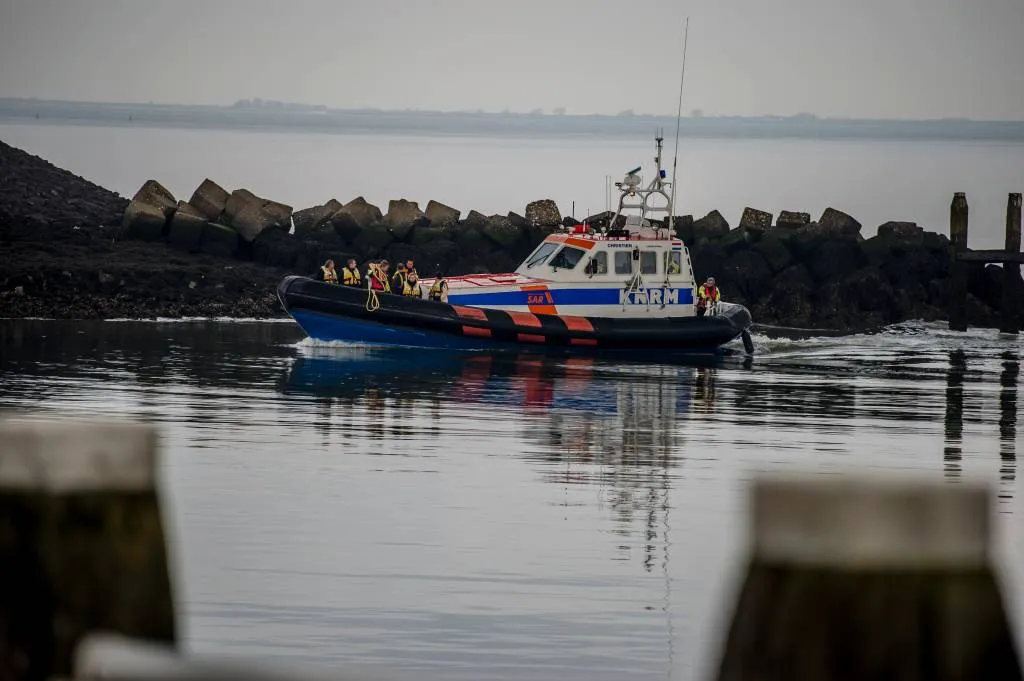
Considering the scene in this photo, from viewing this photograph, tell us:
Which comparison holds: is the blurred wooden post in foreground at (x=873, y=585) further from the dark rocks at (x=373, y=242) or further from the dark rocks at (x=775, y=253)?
the dark rocks at (x=373, y=242)

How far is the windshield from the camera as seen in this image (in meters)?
24.0

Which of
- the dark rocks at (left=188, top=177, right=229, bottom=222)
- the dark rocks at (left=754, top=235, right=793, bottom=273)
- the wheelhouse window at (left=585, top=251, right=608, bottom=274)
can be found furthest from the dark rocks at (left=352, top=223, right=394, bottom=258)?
the wheelhouse window at (left=585, top=251, right=608, bottom=274)

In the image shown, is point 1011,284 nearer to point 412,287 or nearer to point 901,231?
point 901,231

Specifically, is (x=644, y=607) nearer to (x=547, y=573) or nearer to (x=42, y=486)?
(x=547, y=573)

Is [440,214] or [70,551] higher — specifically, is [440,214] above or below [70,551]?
above

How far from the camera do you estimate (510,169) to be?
94625 mm

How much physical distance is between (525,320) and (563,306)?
3.01 ft

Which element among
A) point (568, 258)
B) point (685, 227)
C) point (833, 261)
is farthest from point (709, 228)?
point (568, 258)

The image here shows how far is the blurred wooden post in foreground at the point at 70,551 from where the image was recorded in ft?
11.8

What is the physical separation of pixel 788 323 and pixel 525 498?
18.0 meters

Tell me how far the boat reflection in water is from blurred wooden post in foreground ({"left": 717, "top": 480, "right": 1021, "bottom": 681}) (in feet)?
22.5

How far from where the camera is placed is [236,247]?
31203 mm

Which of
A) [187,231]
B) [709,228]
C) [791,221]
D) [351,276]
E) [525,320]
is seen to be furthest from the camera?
[791,221]

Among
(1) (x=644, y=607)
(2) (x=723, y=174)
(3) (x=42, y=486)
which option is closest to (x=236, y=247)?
(1) (x=644, y=607)
